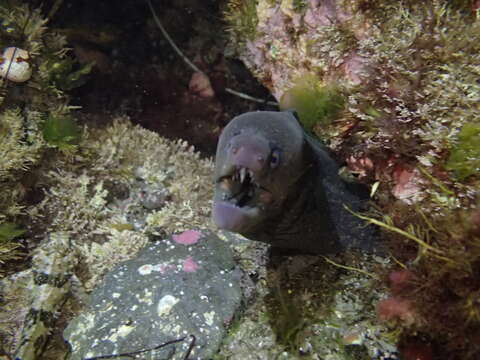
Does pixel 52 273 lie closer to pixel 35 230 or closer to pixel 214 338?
pixel 35 230

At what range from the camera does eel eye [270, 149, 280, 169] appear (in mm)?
1999

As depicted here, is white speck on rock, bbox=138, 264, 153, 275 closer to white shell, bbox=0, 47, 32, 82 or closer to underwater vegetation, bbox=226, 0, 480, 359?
underwater vegetation, bbox=226, 0, 480, 359

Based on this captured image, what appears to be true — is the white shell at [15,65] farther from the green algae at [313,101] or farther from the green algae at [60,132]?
the green algae at [313,101]

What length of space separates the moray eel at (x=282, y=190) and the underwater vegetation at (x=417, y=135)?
0.98ft

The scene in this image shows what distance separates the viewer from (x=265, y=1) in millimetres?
3186

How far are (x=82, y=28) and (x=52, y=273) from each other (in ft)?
12.4

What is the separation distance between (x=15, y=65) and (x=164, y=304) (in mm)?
2930

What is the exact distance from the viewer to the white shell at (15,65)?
3502 mm

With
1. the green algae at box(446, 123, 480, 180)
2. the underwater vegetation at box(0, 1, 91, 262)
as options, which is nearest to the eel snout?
the green algae at box(446, 123, 480, 180)

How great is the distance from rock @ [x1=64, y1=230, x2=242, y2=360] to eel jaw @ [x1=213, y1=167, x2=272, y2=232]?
0.79m

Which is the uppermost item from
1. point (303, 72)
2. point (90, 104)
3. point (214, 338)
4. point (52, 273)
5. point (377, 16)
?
A: point (377, 16)

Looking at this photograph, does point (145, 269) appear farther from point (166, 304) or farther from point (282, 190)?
point (282, 190)

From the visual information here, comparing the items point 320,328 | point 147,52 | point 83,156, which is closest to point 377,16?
point 320,328

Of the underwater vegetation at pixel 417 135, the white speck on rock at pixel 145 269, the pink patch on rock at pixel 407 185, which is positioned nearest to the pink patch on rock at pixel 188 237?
the white speck on rock at pixel 145 269
